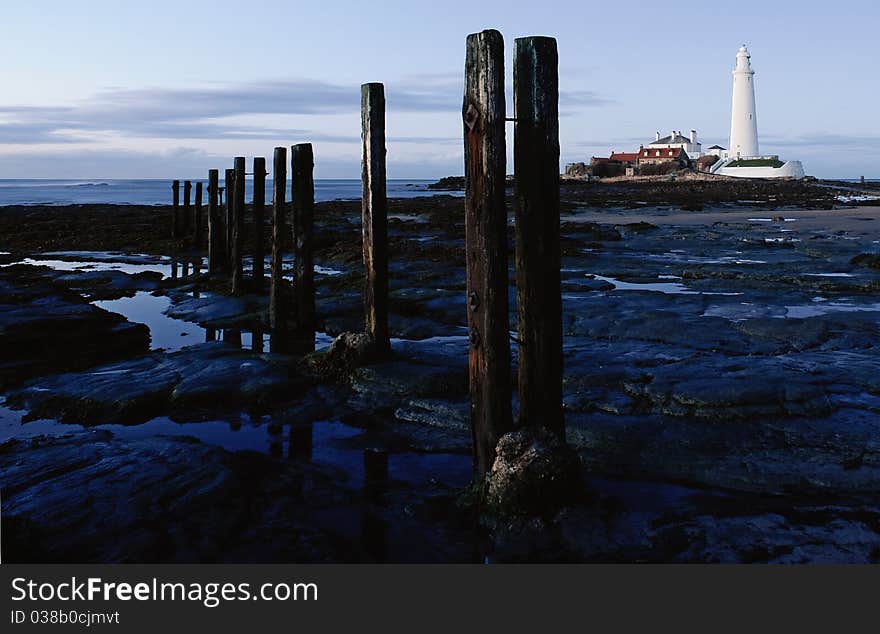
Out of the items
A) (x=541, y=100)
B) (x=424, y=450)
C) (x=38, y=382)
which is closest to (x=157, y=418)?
(x=38, y=382)

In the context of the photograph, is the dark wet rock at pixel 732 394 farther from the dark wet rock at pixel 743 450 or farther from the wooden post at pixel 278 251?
the wooden post at pixel 278 251

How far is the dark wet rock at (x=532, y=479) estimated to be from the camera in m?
4.92

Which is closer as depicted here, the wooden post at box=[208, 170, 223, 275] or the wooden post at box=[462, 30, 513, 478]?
the wooden post at box=[462, 30, 513, 478]

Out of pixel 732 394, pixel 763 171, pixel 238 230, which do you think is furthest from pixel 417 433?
pixel 763 171

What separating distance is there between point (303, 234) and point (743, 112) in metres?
96.6

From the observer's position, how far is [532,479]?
492cm

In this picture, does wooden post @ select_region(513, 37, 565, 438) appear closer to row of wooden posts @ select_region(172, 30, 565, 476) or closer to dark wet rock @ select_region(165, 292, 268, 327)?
row of wooden posts @ select_region(172, 30, 565, 476)

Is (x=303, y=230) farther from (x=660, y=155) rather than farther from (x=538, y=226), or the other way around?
(x=660, y=155)

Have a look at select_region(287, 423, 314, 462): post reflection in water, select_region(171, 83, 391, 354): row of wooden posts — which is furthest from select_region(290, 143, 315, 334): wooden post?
select_region(287, 423, 314, 462): post reflection in water

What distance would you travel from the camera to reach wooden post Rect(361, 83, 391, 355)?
8.70m
